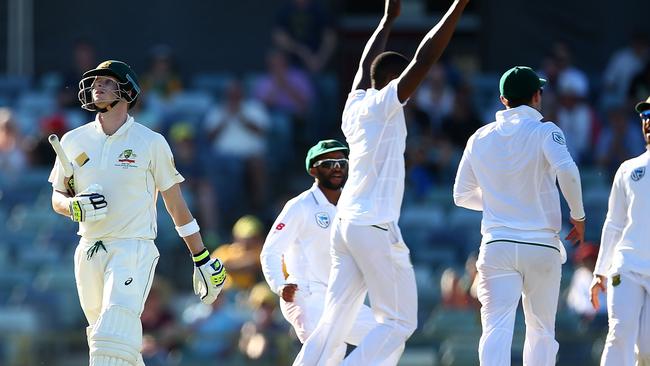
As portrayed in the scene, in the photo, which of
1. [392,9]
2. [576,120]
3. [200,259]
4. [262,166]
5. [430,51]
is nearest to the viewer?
[430,51]

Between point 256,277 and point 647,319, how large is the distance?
655 centimetres

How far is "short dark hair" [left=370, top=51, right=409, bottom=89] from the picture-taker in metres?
9.02

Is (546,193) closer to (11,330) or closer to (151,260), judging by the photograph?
(151,260)

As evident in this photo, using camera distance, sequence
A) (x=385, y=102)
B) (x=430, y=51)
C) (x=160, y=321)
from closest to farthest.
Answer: (x=430, y=51)
(x=385, y=102)
(x=160, y=321)

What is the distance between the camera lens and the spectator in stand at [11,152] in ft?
55.5

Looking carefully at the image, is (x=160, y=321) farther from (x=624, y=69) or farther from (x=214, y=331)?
(x=624, y=69)

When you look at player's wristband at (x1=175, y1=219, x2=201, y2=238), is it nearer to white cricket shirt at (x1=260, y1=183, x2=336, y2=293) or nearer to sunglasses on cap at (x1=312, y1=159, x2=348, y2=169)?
white cricket shirt at (x1=260, y1=183, x2=336, y2=293)

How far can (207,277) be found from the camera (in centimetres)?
921

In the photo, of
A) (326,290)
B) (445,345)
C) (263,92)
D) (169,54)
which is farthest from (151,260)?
(169,54)

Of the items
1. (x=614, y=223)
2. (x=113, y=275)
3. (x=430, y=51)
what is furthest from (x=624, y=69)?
(x=113, y=275)

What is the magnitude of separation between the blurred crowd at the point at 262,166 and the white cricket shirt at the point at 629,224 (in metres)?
3.85

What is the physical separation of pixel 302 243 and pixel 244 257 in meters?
5.07

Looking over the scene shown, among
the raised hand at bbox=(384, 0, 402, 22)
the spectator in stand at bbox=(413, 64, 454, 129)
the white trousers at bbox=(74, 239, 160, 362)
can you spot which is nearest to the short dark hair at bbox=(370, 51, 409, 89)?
the raised hand at bbox=(384, 0, 402, 22)

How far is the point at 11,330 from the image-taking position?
14.6m
